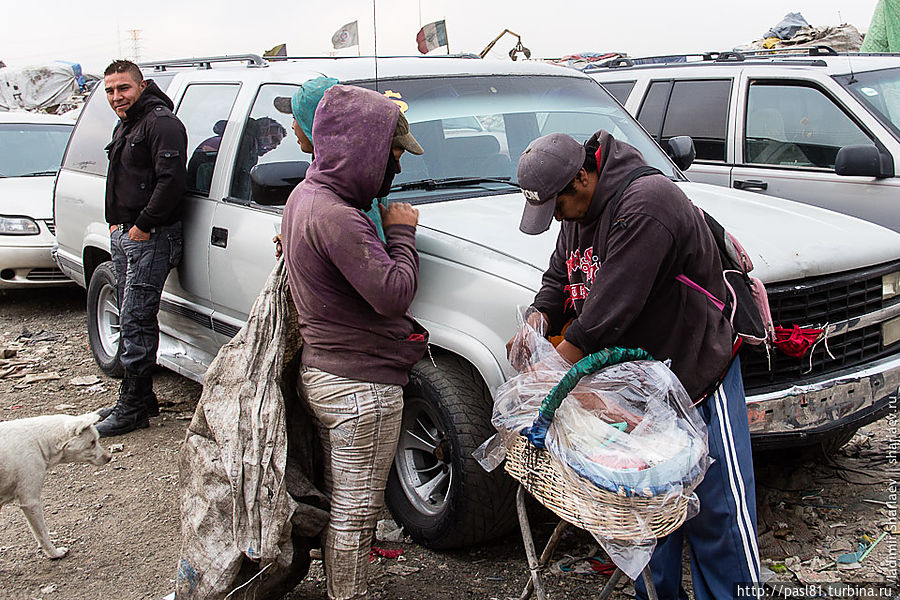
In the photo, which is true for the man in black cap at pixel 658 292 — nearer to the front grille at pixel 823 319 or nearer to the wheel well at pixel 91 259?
the front grille at pixel 823 319

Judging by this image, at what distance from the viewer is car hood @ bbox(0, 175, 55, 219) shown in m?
7.79

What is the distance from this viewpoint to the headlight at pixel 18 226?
25.3ft

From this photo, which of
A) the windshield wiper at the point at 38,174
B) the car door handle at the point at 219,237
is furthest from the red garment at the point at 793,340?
the windshield wiper at the point at 38,174

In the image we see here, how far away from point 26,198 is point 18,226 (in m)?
0.35

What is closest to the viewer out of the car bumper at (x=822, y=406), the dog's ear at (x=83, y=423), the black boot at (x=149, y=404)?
the car bumper at (x=822, y=406)

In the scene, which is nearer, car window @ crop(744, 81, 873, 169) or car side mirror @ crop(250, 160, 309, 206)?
car side mirror @ crop(250, 160, 309, 206)

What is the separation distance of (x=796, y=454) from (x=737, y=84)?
3073 millimetres

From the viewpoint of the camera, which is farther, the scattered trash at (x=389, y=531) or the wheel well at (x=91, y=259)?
the wheel well at (x=91, y=259)

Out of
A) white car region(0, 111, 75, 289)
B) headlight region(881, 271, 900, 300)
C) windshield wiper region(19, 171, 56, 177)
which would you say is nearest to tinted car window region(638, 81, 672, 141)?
headlight region(881, 271, 900, 300)

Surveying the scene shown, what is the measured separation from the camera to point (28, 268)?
7812 mm

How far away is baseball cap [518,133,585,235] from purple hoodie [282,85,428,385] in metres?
0.48

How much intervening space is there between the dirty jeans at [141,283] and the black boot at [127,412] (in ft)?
0.37

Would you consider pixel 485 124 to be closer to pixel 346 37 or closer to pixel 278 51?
pixel 346 37

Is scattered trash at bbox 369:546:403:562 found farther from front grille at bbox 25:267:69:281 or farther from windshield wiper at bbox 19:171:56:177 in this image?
windshield wiper at bbox 19:171:56:177
